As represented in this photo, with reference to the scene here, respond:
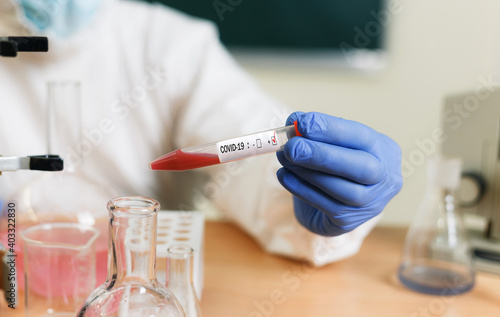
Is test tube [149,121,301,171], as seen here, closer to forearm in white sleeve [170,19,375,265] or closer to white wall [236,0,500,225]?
forearm in white sleeve [170,19,375,265]

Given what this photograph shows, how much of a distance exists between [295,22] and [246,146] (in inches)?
55.6

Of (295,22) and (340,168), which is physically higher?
(295,22)

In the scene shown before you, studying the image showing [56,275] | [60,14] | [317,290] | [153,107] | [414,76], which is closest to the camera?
[56,275]

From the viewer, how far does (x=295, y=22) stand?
1.81 m

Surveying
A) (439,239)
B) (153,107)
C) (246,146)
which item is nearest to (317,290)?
(439,239)

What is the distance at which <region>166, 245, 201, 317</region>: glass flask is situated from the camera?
50 centimetres

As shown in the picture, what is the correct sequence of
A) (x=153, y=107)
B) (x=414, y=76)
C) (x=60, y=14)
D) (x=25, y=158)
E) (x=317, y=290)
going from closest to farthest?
1. (x=25, y=158)
2. (x=317, y=290)
3. (x=60, y=14)
4. (x=153, y=107)
5. (x=414, y=76)

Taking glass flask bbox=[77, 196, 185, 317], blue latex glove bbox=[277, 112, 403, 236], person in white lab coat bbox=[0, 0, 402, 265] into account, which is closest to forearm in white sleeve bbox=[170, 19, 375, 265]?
person in white lab coat bbox=[0, 0, 402, 265]

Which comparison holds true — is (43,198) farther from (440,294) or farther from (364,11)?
(364,11)

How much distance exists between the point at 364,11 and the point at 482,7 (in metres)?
0.42

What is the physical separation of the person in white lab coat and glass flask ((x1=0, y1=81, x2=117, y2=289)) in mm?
225

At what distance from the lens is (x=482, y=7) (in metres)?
1.74

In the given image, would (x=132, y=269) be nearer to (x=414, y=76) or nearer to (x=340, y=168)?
(x=340, y=168)

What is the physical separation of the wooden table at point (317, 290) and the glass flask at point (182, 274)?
0.48ft
